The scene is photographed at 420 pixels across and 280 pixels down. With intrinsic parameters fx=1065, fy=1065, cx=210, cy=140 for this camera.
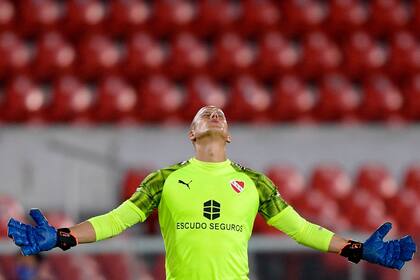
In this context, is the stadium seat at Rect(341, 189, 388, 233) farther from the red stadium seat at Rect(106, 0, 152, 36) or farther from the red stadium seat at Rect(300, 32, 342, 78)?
the red stadium seat at Rect(106, 0, 152, 36)

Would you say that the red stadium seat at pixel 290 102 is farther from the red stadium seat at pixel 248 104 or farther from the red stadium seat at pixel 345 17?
the red stadium seat at pixel 345 17

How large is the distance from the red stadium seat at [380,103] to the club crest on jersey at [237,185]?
6135 mm

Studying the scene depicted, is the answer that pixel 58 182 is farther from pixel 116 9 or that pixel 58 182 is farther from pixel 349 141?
pixel 349 141

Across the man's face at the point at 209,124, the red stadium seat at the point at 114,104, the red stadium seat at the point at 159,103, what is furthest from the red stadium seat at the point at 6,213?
the man's face at the point at 209,124

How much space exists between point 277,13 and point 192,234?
6813mm

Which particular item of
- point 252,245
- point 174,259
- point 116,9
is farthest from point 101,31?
point 174,259

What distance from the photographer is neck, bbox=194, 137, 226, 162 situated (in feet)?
14.0

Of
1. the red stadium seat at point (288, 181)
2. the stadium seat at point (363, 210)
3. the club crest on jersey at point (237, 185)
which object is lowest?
the club crest on jersey at point (237, 185)

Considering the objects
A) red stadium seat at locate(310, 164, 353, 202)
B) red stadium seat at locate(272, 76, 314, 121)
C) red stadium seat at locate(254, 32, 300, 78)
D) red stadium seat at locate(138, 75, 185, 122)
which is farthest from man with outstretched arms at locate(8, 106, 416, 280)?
red stadium seat at locate(254, 32, 300, 78)

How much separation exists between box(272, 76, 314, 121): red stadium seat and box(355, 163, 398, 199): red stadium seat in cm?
89

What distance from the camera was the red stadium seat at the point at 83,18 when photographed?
34.1ft

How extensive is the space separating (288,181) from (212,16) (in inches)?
85.6

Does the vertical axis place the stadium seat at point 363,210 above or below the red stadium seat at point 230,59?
below

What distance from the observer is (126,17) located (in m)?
10.5
